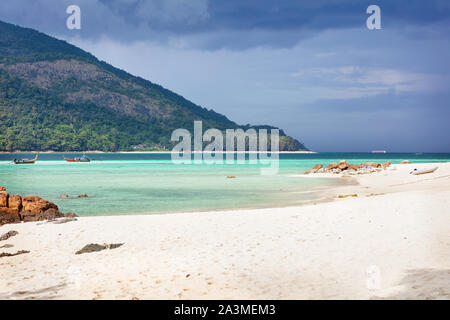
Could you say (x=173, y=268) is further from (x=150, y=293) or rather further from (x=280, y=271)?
(x=280, y=271)

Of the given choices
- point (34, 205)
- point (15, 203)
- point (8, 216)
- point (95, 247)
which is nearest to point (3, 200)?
point (15, 203)

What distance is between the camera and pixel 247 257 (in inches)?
343

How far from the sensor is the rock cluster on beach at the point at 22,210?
14375mm

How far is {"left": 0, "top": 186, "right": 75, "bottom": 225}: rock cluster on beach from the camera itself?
14.4 meters

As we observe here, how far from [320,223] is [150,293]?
672 cm

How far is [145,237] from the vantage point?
36.7 ft

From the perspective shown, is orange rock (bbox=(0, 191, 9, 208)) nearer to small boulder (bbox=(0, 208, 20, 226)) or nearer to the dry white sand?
small boulder (bbox=(0, 208, 20, 226))

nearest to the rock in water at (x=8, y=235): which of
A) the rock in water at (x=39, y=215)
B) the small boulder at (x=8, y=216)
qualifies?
the small boulder at (x=8, y=216)

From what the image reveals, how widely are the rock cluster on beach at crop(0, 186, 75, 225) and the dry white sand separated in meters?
1.30

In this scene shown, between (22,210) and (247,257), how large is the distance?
10354 mm

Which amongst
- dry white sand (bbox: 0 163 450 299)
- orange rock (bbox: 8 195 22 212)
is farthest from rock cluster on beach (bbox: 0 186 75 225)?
dry white sand (bbox: 0 163 450 299)

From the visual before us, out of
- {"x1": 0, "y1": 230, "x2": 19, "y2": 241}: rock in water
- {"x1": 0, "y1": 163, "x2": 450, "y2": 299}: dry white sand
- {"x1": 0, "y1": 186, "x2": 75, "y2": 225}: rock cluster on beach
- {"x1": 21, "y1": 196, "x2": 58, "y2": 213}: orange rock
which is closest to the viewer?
{"x1": 0, "y1": 163, "x2": 450, "y2": 299}: dry white sand

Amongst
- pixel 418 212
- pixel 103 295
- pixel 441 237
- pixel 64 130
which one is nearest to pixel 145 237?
pixel 103 295
